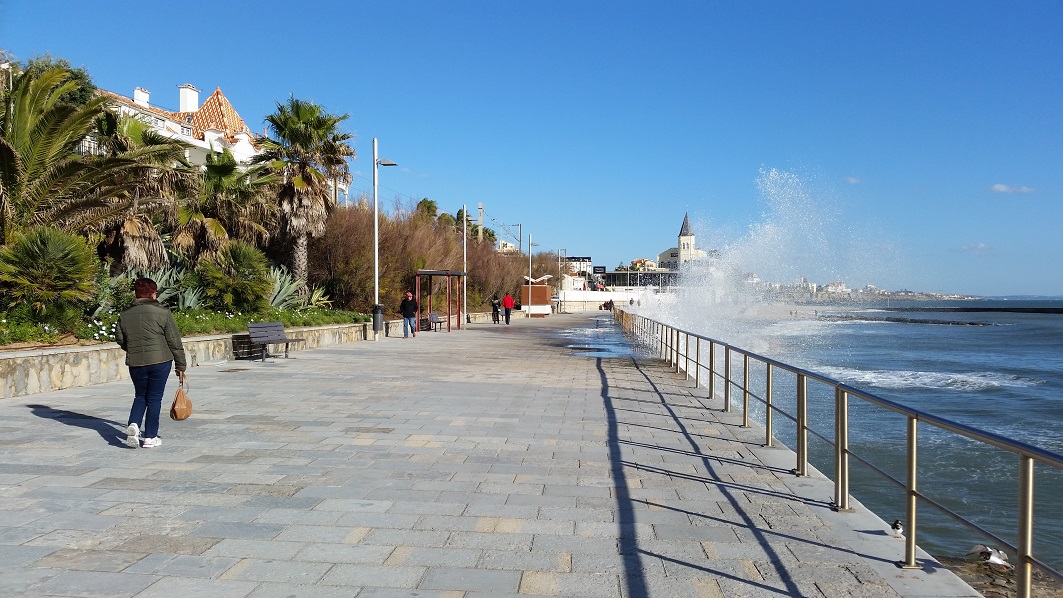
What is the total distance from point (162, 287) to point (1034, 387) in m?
26.6

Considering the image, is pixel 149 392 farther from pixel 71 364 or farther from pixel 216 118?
pixel 216 118

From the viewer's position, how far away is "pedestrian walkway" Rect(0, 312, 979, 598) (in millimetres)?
4129

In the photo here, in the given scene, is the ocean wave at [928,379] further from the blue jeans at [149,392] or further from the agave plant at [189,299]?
the blue jeans at [149,392]

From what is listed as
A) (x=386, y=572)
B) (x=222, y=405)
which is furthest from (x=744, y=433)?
(x=222, y=405)

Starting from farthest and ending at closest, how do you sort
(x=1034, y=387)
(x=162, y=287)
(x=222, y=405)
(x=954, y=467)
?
1. (x=1034, y=387)
2. (x=162, y=287)
3. (x=954, y=467)
4. (x=222, y=405)

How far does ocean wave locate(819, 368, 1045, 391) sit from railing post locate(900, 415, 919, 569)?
2085 centimetres

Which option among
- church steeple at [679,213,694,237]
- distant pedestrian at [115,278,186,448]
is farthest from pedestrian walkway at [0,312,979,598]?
church steeple at [679,213,694,237]

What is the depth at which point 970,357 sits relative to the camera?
41.0 metres

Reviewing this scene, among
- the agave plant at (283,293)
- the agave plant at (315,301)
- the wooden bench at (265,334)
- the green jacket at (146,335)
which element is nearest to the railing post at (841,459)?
the green jacket at (146,335)

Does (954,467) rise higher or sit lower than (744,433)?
lower

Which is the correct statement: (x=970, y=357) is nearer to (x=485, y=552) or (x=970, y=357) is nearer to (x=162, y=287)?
(x=162, y=287)

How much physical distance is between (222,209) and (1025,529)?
2100cm

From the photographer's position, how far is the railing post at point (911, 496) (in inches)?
174

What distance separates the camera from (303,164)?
24.6 metres
